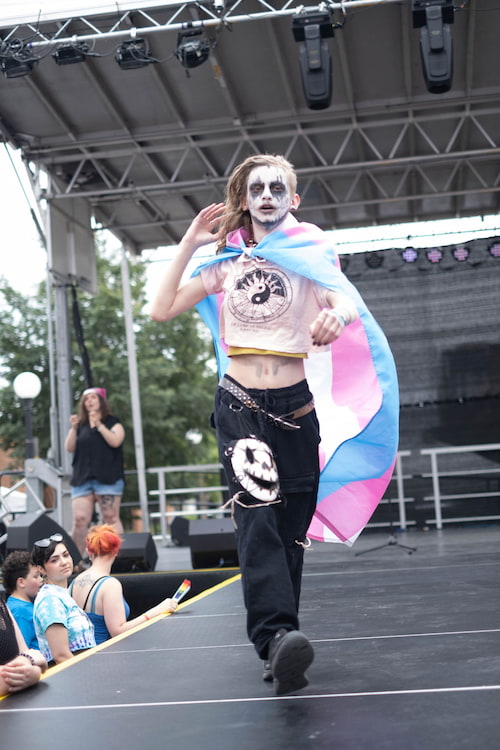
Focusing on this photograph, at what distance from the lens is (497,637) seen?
248cm

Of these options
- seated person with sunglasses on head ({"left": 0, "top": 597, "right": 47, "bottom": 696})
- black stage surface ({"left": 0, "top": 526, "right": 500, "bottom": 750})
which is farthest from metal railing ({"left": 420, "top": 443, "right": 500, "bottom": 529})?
seated person with sunglasses on head ({"left": 0, "top": 597, "right": 47, "bottom": 696})

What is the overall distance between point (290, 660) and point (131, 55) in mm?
6153

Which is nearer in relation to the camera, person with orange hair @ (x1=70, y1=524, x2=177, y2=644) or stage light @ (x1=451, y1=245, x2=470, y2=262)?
person with orange hair @ (x1=70, y1=524, x2=177, y2=644)

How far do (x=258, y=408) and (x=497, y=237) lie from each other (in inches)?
331

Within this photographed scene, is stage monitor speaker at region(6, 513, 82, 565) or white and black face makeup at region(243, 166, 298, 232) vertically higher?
white and black face makeup at region(243, 166, 298, 232)

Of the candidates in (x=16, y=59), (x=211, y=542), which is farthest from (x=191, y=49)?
(x=211, y=542)

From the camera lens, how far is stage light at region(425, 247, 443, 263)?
33.3 feet

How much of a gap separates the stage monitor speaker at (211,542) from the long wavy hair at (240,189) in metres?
4.40

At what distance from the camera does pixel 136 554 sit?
22.1 feet

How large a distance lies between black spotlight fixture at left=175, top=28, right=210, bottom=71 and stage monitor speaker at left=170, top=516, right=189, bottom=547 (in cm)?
503

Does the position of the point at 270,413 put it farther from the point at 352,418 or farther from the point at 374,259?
the point at 374,259

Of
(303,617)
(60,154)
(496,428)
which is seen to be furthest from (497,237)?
(303,617)

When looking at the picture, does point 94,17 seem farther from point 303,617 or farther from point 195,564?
point 303,617

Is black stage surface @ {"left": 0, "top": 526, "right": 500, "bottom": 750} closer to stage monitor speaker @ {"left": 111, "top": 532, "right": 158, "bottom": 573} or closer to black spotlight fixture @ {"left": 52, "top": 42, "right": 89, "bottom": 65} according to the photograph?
stage monitor speaker @ {"left": 111, "top": 532, "right": 158, "bottom": 573}
